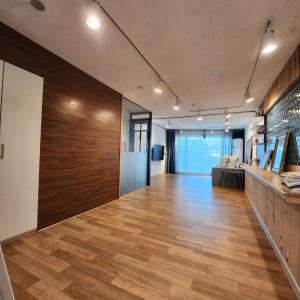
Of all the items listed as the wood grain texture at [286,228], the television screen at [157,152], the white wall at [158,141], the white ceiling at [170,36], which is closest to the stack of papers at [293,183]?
the wood grain texture at [286,228]

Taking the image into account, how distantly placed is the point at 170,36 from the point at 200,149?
820 centimetres

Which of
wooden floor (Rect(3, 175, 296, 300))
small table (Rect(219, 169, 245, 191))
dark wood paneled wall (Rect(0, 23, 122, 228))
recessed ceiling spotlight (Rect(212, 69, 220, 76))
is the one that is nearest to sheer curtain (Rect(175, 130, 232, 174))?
small table (Rect(219, 169, 245, 191))

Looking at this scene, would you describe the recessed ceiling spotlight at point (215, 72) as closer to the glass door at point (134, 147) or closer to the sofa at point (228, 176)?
the glass door at point (134, 147)

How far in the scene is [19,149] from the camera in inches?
83.1

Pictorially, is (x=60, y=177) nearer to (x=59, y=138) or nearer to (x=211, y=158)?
(x=59, y=138)

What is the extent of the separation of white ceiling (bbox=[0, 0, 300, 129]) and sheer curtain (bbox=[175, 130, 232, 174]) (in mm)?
6231

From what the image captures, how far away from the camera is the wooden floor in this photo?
4.60 ft

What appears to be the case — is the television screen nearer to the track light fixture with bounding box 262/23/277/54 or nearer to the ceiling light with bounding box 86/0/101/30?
the track light fixture with bounding box 262/23/277/54

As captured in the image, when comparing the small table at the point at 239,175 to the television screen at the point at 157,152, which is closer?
the small table at the point at 239,175

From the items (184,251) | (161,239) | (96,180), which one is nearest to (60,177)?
(96,180)

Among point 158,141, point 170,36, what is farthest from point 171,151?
point 170,36

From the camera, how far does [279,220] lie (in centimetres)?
191

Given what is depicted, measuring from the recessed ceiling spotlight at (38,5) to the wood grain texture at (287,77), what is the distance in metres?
3.07

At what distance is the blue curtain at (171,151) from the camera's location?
382 inches
